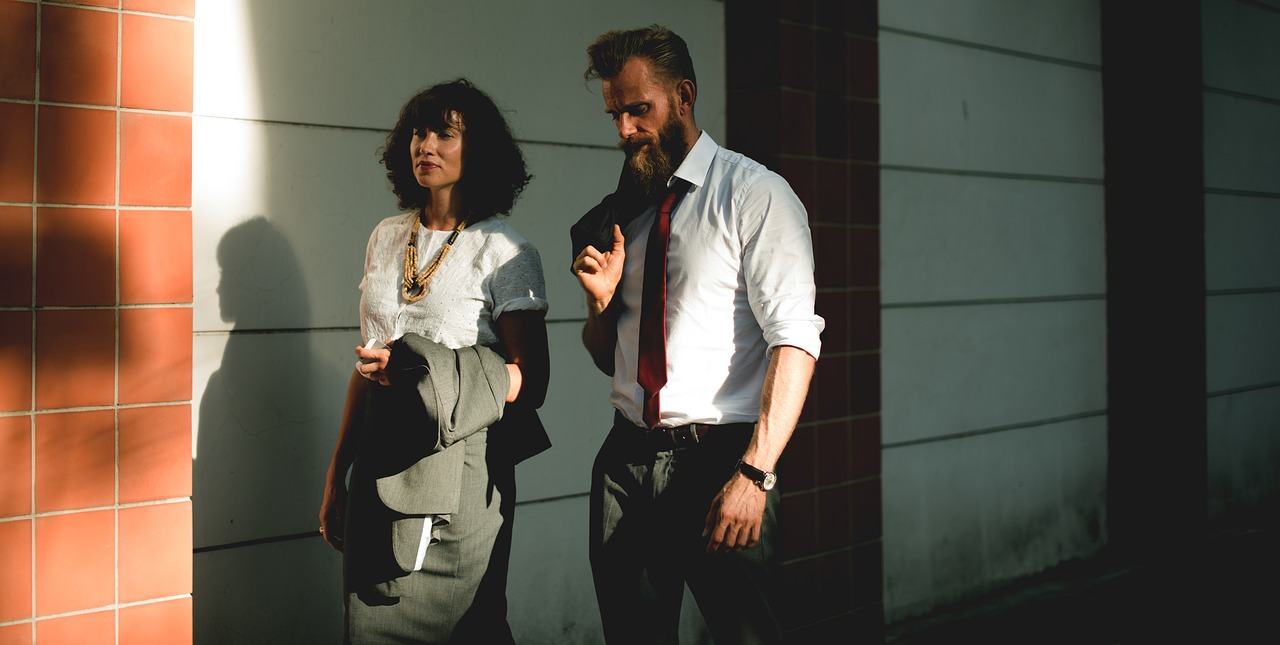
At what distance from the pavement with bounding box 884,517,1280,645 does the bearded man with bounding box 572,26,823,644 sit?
243 centimetres

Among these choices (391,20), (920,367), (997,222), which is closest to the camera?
(391,20)

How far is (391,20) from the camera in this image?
12.0 feet

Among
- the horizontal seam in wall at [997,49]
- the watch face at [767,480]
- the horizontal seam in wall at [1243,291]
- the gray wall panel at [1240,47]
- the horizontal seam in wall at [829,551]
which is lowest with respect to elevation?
the horizontal seam in wall at [829,551]

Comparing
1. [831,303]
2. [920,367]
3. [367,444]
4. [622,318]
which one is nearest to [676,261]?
[622,318]

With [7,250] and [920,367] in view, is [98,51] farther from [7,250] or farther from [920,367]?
[920,367]

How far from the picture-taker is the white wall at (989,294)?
504 centimetres

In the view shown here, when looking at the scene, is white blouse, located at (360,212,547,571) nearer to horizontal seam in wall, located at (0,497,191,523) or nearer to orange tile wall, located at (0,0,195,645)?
orange tile wall, located at (0,0,195,645)

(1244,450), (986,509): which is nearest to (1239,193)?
(1244,450)

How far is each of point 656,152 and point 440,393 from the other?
0.73 metres

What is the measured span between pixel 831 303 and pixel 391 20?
1.95 metres

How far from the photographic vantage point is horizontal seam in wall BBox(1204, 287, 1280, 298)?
6555 millimetres

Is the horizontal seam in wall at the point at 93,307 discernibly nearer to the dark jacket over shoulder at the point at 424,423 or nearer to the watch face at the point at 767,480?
the dark jacket over shoulder at the point at 424,423

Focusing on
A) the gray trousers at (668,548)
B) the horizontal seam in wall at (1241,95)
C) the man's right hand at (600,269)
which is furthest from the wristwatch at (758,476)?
the horizontal seam in wall at (1241,95)

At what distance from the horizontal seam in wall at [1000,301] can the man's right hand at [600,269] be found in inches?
102
